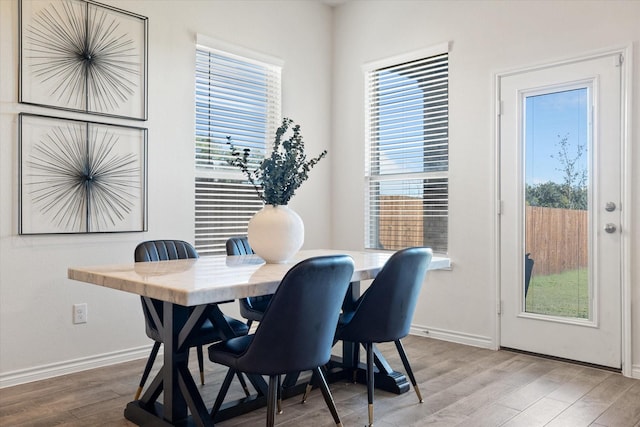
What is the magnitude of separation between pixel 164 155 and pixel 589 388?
3021 mm

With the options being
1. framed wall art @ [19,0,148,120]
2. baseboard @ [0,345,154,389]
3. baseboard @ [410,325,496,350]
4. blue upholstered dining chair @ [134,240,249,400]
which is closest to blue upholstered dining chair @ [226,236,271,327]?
blue upholstered dining chair @ [134,240,249,400]

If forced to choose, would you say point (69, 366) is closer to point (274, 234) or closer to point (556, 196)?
point (274, 234)

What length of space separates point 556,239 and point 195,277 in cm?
253

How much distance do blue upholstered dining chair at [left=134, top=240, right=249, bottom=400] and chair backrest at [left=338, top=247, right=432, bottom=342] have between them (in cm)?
59

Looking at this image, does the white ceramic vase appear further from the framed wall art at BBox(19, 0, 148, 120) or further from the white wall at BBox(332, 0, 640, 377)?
the white wall at BBox(332, 0, 640, 377)

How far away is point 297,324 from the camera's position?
74.6 inches

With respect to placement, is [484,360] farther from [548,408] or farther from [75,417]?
[75,417]

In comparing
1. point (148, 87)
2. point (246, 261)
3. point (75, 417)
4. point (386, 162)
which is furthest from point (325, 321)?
point (386, 162)

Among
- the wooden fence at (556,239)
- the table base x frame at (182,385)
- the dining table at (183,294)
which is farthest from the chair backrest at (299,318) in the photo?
the wooden fence at (556,239)

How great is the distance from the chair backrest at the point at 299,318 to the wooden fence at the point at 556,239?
6.82 feet

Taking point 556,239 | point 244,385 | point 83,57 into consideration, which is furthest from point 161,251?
point 556,239

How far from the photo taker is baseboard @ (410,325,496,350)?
3822mm

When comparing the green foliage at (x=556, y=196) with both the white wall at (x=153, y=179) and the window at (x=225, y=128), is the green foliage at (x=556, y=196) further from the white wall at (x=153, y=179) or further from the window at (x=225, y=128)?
the window at (x=225, y=128)

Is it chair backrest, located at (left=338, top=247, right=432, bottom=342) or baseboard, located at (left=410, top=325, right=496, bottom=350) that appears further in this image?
baseboard, located at (left=410, top=325, right=496, bottom=350)
